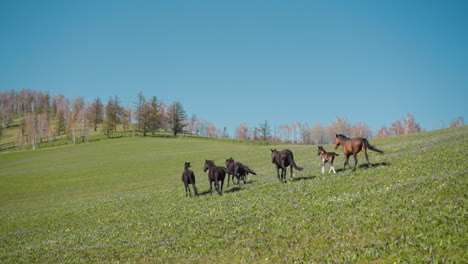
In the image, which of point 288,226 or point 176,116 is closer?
point 288,226

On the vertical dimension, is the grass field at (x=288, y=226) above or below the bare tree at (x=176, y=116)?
below

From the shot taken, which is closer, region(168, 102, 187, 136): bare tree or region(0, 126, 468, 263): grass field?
region(0, 126, 468, 263): grass field

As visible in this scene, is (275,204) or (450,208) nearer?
(450,208)

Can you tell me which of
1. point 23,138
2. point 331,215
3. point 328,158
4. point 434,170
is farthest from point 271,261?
point 23,138

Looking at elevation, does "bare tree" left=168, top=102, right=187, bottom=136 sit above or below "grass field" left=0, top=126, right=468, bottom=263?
above

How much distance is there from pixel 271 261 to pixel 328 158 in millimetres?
14882

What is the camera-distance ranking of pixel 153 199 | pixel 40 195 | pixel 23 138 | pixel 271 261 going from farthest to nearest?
pixel 23 138 < pixel 40 195 < pixel 153 199 < pixel 271 261

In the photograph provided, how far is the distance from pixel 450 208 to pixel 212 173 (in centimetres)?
1460

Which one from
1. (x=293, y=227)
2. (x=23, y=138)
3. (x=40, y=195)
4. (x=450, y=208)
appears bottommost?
(x=40, y=195)

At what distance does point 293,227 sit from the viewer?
11.9 meters

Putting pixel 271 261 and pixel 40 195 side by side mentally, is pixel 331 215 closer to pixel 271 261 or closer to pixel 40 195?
pixel 271 261

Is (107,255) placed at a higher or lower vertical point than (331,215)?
lower

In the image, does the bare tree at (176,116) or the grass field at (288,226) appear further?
the bare tree at (176,116)

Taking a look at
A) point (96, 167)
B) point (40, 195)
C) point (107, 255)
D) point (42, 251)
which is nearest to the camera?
point (107, 255)
